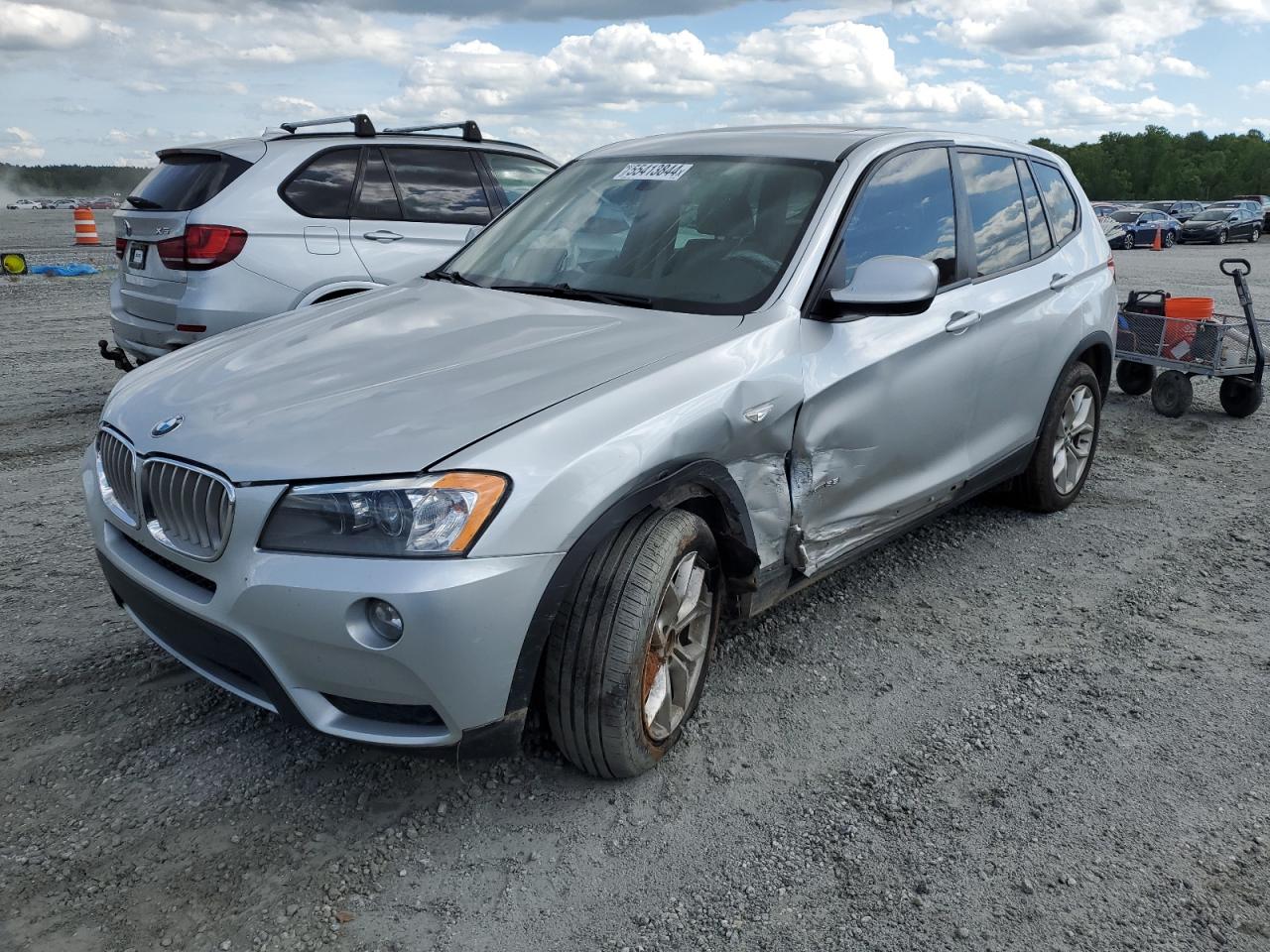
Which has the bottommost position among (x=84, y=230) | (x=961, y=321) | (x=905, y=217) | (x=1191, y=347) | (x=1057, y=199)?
(x=84, y=230)

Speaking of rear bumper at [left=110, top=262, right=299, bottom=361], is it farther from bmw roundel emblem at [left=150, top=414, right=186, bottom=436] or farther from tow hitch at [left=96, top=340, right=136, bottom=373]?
bmw roundel emblem at [left=150, top=414, right=186, bottom=436]

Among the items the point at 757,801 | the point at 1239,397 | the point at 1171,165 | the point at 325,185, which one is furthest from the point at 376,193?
the point at 1171,165

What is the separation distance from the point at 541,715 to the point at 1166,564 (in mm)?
3070

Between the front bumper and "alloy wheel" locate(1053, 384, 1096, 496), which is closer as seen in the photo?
the front bumper

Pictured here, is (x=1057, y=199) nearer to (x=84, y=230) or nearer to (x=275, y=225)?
(x=275, y=225)

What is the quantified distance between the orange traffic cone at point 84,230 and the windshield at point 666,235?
22.6 meters

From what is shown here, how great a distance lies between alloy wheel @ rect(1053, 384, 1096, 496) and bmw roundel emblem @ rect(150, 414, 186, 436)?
3.83 metres

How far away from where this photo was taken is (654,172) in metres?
3.86

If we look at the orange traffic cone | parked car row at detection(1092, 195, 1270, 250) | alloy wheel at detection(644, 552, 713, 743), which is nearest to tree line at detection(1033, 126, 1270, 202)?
parked car row at detection(1092, 195, 1270, 250)

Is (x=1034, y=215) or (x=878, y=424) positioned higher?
(x=1034, y=215)

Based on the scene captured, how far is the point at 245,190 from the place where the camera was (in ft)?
19.8

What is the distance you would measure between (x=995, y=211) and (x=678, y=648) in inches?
101

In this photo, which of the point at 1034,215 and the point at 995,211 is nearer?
the point at 995,211

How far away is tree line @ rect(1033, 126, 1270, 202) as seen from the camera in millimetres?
102744
